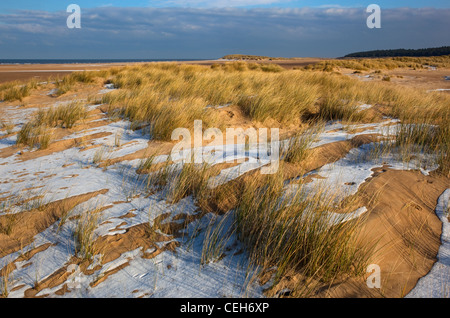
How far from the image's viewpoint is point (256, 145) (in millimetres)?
4711

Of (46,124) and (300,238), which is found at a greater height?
(46,124)

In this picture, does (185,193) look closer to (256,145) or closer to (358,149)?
(256,145)

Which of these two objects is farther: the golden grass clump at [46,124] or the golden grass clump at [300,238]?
the golden grass clump at [46,124]

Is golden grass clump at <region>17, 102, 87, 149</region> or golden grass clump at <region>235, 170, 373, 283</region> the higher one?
golden grass clump at <region>17, 102, 87, 149</region>

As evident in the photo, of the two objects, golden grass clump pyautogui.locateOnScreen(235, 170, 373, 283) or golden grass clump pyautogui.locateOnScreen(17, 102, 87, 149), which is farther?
golden grass clump pyautogui.locateOnScreen(17, 102, 87, 149)

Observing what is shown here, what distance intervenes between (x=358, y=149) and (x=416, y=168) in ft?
2.90

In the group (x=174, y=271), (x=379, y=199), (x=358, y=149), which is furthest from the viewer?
(x=358, y=149)

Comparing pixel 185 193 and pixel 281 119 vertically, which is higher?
pixel 281 119

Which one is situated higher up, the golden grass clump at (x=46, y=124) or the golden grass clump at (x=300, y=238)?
the golden grass clump at (x=46, y=124)

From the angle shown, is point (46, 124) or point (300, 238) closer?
point (300, 238)

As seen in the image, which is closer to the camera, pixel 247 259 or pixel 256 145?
pixel 247 259

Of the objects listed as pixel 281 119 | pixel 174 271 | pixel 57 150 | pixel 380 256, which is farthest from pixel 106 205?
pixel 281 119
